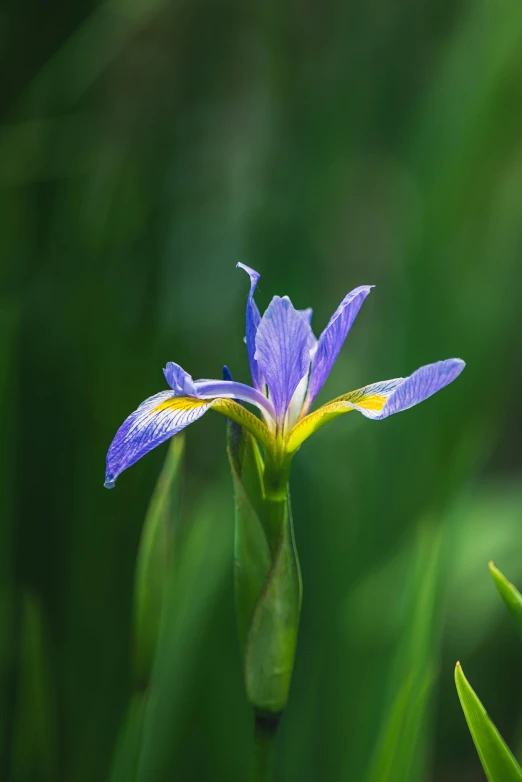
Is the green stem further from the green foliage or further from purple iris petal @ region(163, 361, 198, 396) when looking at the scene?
purple iris petal @ region(163, 361, 198, 396)

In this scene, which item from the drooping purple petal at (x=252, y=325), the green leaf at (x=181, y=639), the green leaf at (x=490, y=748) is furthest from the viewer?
the green leaf at (x=181, y=639)

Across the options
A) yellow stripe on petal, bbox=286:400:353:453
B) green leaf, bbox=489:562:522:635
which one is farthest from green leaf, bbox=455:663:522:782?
yellow stripe on petal, bbox=286:400:353:453

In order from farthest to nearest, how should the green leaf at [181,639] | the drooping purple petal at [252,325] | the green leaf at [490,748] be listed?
the green leaf at [181,639], the drooping purple petal at [252,325], the green leaf at [490,748]

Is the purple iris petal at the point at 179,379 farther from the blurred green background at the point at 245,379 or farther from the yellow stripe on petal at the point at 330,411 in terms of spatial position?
the blurred green background at the point at 245,379

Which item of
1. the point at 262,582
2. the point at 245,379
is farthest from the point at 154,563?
the point at 245,379

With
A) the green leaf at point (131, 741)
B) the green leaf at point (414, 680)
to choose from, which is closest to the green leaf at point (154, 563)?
the green leaf at point (131, 741)

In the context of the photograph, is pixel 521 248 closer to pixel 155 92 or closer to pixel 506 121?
pixel 506 121
